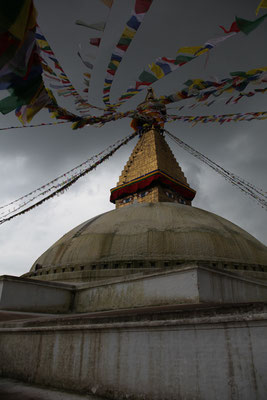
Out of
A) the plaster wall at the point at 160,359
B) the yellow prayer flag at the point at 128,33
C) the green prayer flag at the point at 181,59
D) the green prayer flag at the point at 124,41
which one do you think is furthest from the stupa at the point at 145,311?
the yellow prayer flag at the point at 128,33

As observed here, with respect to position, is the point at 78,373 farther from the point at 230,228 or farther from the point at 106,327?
Result: the point at 230,228

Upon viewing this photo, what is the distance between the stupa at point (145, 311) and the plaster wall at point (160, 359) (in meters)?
0.01

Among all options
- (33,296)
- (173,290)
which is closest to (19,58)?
(173,290)

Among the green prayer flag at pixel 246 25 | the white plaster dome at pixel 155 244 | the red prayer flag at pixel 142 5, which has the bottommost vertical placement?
the white plaster dome at pixel 155 244

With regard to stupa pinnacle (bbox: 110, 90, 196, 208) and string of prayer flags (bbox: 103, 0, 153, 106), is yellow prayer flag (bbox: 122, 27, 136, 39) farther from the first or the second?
stupa pinnacle (bbox: 110, 90, 196, 208)

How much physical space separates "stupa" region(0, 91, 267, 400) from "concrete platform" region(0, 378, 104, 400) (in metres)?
0.18

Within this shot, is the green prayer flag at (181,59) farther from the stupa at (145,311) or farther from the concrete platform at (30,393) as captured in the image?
the concrete platform at (30,393)

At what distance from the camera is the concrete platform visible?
3836 millimetres

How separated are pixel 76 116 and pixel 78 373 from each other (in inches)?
295

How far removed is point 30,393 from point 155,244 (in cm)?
644

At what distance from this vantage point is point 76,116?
9469 millimetres

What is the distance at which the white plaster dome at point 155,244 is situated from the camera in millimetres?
9758

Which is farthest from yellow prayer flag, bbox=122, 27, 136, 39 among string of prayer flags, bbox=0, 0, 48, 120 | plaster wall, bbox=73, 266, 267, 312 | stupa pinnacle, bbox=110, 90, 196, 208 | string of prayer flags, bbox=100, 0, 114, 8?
stupa pinnacle, bbox=110, 90, 196, 208

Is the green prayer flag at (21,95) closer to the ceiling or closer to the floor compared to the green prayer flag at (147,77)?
closer to the floor
